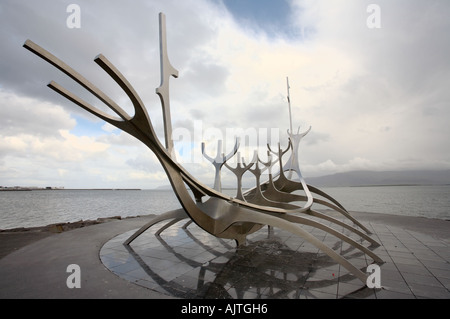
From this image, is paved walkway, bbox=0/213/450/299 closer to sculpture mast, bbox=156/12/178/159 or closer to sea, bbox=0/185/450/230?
sculpture mast, bbox=156/12/178/159

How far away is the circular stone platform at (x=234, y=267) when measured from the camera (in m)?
5.56

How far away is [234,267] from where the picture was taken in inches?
279

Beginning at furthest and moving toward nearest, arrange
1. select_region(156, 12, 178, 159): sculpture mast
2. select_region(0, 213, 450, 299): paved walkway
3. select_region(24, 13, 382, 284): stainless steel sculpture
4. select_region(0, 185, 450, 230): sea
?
1. select_region(0, 185, 450, 230): sea
2. select_region(156, 12, 178, 159): sculpture mast
3. select_region(0, 213, 450, 299): paved walkway
4. select_region(24, 13, 382, 284): stainless steel sculpture

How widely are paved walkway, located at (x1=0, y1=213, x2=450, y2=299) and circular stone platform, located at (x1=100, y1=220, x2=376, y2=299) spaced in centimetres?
2

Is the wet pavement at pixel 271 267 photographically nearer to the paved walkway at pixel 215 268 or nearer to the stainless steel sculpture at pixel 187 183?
the paved walkway at pixel 215 268

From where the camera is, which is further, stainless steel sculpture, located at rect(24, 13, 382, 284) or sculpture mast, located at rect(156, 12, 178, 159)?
sculpture mast, located at rect(156, 12, 178, 159)

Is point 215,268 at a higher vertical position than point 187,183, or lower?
lower

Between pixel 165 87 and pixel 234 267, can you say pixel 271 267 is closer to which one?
pixel 234 267

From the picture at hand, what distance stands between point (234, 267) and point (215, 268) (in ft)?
1.81

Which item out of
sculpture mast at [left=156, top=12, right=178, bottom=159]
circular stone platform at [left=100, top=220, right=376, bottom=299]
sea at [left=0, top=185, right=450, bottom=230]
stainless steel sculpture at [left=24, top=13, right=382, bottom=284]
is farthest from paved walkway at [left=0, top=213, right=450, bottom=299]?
sea at [left=0, top=185, right=450, bottom=230]

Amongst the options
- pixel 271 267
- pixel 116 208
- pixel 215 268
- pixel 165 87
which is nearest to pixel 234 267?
pixel 215 268

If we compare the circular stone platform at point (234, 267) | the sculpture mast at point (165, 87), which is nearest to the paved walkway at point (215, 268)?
the circular stone platform at point (234, 267)

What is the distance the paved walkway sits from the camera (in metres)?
5.47
